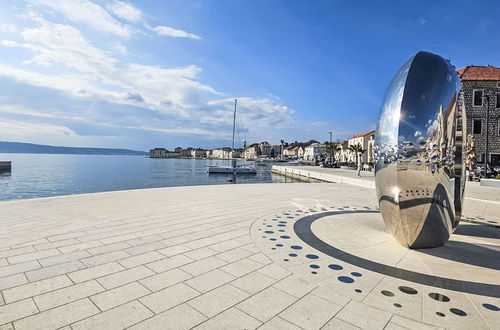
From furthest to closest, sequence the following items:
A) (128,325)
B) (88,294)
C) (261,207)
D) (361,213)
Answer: (261,207) < (361,213) < (88,294) < (128,325)

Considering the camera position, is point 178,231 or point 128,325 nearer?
point 128,325

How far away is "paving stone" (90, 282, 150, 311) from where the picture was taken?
3463mm

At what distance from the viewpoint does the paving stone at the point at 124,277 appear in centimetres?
400

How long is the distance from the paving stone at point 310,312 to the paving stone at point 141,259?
2.74m

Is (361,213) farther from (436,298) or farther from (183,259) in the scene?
(183,259)

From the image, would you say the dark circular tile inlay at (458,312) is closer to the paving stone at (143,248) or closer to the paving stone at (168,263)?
the paving stone at (168,263)

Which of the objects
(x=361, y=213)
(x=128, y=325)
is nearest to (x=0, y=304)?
(x=128, y=325)

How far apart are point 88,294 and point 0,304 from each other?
3.26 feet

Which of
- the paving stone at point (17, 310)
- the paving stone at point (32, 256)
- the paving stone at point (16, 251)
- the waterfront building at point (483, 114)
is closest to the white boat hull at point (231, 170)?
the waterfront building at point (483, 114)

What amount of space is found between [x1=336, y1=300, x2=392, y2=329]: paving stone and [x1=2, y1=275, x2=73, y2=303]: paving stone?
387 cm

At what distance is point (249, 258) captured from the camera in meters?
5.05

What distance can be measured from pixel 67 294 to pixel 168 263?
1.51m

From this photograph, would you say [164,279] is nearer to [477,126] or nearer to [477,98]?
[477,126]

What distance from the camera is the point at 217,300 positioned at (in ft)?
11.7
